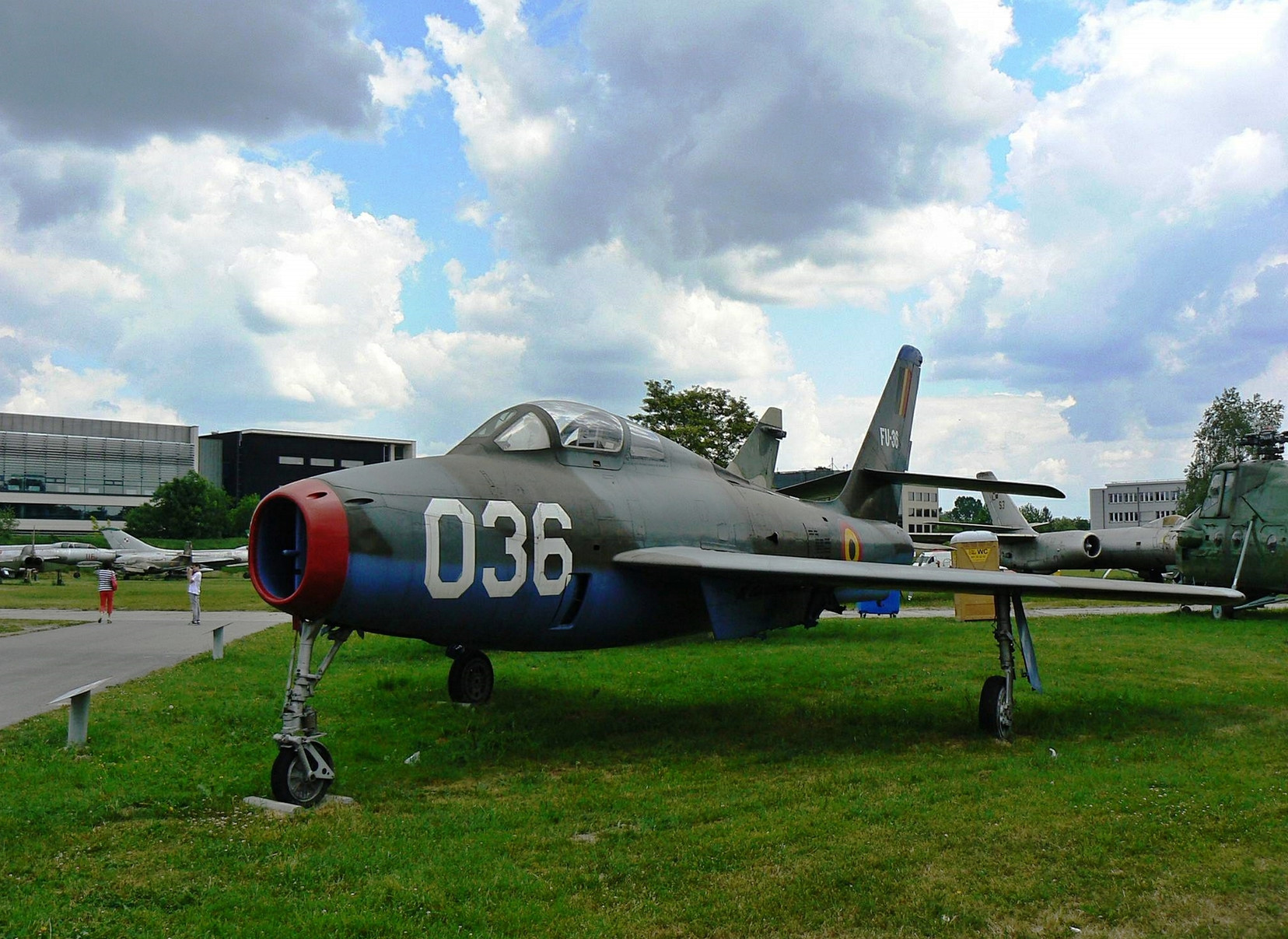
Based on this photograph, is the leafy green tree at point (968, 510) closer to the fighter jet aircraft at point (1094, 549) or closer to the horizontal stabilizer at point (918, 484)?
the fighter jet aircraft at point (1094, 549)

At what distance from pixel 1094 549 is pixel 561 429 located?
2914 cm

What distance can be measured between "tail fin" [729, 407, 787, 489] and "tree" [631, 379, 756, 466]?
37.5 ft

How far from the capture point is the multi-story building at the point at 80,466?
87.4 meters

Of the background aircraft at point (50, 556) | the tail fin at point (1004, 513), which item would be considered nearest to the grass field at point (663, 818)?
the tail fin at point (1004, 513)

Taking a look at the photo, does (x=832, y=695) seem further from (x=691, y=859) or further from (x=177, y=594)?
(x=177, y=594)

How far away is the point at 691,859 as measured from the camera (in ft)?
17.4

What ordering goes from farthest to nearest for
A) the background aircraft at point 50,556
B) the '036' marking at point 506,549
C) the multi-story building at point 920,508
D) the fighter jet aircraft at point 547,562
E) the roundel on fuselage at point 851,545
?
the multi-story building at point 920,508 < the background aircraft at point 50,556 < the roundel on fuselage at point 851,545 < the '036' marking at point 506,549 < the fighter jet aircraft at point 547,562

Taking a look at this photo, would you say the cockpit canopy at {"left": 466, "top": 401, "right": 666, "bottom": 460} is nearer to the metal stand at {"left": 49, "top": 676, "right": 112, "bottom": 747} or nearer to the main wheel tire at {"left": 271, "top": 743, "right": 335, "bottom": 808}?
the main wheel tire at {"left": 271, "top": 743, "right": 335, "bottom": 808}

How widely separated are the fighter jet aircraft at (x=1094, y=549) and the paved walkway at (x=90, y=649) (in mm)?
25234

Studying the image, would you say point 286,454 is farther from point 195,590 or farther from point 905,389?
point 905,389

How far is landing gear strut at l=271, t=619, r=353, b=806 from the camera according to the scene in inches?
248

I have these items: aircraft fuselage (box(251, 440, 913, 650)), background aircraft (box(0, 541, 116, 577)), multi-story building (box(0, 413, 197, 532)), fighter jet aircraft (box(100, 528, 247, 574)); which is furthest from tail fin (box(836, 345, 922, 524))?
multi-story building (box(0, 413, 197, 532))

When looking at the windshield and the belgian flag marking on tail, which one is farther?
the belgian flag marking on tail

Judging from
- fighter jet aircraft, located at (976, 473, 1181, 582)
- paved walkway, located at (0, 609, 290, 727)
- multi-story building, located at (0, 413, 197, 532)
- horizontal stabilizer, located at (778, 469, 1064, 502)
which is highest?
multi-story building, located at (0, 413, 197, 532)
